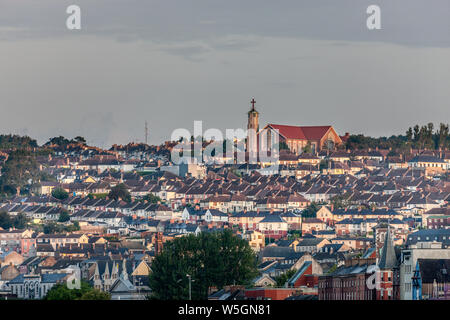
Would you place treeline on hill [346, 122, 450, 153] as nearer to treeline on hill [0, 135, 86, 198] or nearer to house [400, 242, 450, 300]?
treeline on hill [0, 135, 86, 198]

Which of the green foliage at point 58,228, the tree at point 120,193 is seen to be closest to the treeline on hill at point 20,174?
the tree at point 120,193

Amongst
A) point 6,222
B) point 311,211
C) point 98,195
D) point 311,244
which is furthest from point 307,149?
point 311,244

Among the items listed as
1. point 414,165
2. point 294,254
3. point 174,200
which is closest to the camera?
point 294,254
